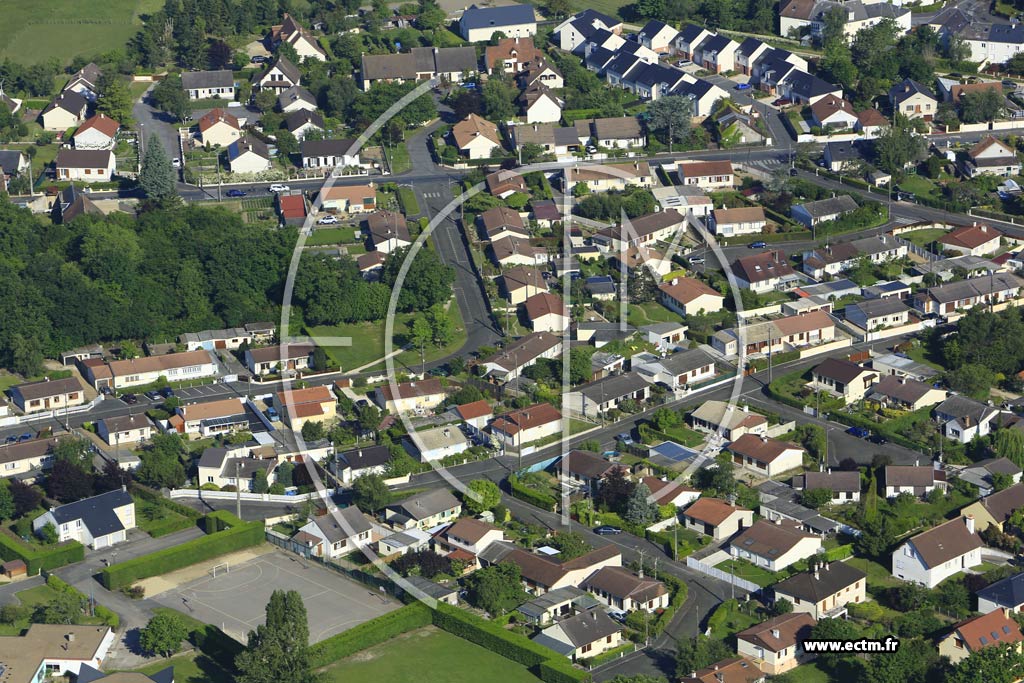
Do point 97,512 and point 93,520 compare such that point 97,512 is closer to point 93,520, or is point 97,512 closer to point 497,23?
point 93,520

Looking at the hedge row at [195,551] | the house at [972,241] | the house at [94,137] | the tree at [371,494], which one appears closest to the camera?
the hedge row at [195,551]

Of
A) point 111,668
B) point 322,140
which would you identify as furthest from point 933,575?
point 322,140

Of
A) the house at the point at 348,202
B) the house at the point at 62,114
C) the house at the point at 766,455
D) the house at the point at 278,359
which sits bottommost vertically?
the house at the point at 766,455

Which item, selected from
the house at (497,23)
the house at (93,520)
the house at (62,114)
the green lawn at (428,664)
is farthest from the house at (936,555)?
the house at (497,23)

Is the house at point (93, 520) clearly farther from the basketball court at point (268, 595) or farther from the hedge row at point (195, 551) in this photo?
the basketball court at point (268, 595)

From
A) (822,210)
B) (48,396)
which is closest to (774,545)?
(822,210)

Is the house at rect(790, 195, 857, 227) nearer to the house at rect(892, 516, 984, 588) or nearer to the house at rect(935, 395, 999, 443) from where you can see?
the house at rect(935, 395, 999, 443)
